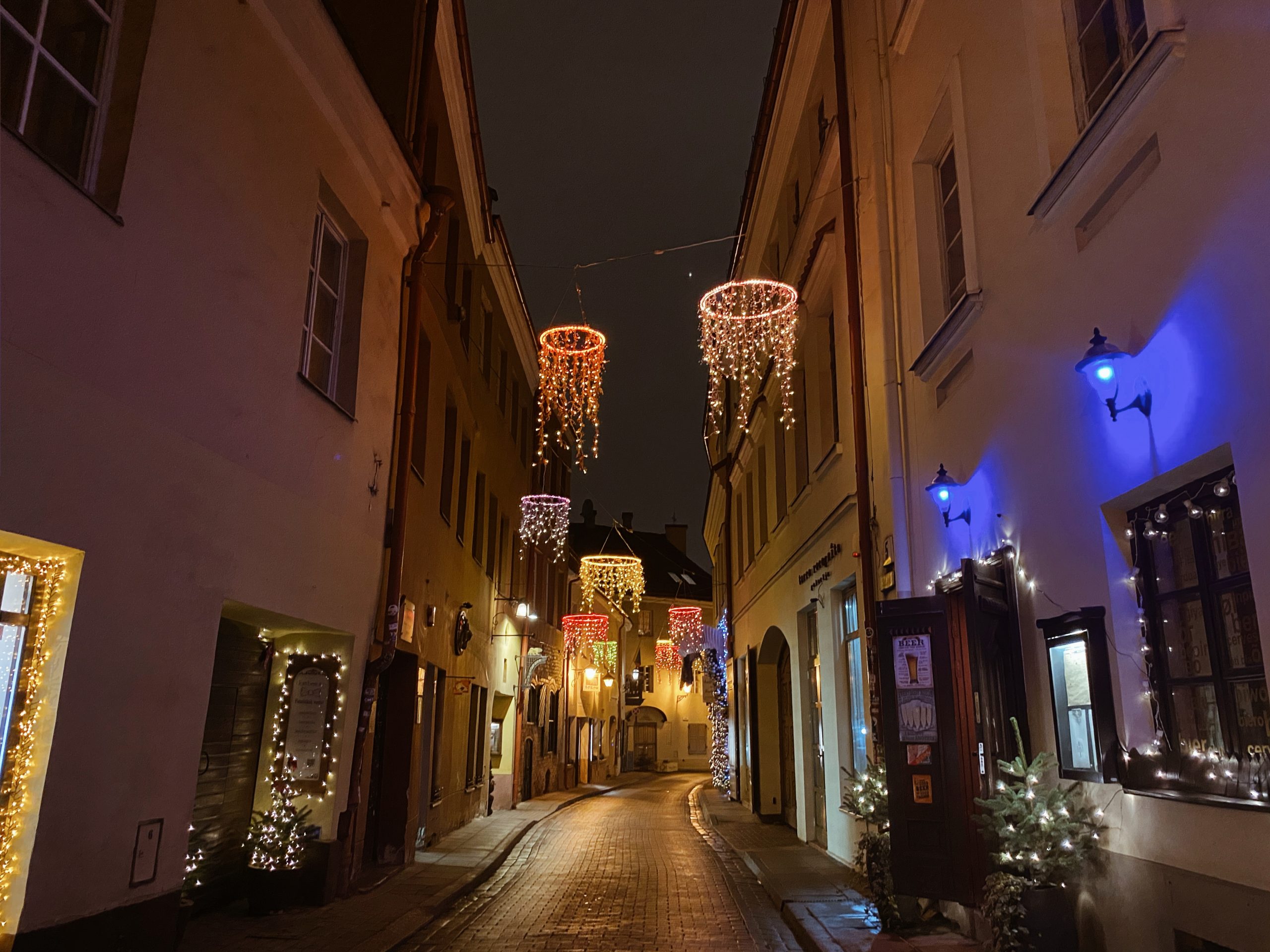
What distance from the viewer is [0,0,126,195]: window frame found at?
5266 millimetres

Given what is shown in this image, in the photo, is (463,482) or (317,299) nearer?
(317,299)

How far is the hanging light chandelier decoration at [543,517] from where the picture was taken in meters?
23.0

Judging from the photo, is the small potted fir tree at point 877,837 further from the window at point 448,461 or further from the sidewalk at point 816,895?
the window at point 448,461

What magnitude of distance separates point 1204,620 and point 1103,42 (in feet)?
12.5

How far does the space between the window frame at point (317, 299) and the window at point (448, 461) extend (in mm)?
4801

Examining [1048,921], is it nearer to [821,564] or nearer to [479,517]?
[821,564]

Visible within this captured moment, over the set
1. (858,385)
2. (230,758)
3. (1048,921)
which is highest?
(858,385)

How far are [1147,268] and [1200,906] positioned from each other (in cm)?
329

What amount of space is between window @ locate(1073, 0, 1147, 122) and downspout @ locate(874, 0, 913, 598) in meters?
3.74

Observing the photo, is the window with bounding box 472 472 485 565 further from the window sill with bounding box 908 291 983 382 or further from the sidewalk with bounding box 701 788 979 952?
the window sill with bounding box 908 291 983 382

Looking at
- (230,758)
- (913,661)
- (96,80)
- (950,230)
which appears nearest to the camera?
(96,80)

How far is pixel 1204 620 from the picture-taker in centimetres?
503

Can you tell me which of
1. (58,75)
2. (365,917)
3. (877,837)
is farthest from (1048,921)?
(58,75)

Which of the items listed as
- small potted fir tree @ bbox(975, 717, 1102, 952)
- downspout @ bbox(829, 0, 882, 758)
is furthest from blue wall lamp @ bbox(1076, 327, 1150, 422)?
downspout @ bbox(829, 0, 882, 758)
